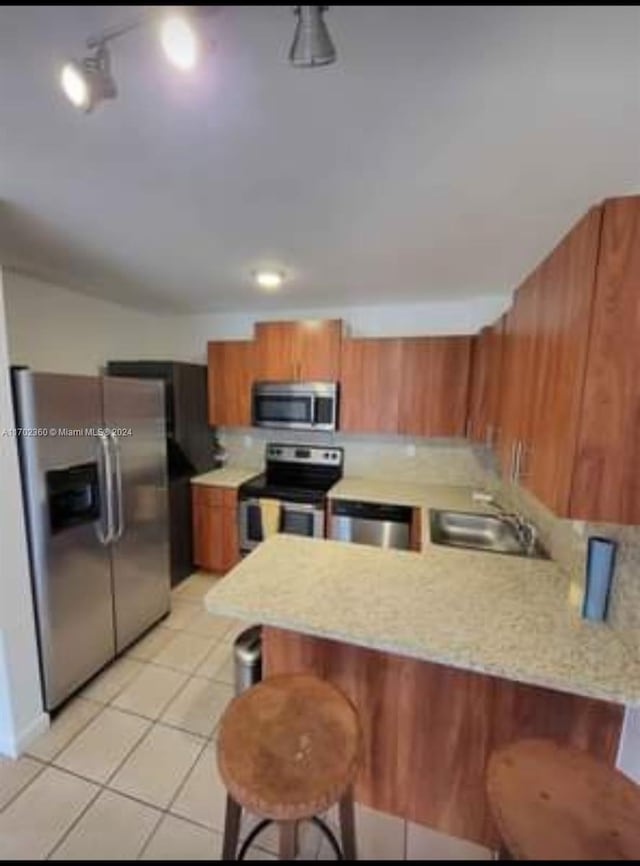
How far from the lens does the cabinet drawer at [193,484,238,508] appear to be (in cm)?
344

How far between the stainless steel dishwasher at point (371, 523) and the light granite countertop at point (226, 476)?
922mm

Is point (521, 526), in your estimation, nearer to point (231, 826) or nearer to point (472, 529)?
point (472, 529)

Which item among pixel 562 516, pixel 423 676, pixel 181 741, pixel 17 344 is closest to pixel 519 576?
pixel 423 676

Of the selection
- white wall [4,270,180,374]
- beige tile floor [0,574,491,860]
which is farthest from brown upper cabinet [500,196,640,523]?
white wall [4,270,180,374]

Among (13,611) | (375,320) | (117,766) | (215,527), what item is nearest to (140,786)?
(117,766)

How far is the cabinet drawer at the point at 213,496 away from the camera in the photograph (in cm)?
344

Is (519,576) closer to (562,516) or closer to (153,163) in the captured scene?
(562,516)

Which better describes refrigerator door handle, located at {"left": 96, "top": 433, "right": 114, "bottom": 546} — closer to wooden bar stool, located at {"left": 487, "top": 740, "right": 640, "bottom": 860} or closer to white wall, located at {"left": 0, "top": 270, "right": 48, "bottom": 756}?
white wall, located at {"left": 0, "top": 270, "right": 48, "bottom": 756}

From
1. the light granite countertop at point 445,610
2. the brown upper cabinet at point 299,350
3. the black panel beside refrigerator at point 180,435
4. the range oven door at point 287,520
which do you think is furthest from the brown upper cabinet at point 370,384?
the light granite countertop at point 445,610

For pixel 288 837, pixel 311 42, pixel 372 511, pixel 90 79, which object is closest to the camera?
pixel 311 42

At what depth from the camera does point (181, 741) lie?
192 cm

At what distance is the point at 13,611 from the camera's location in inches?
72.4

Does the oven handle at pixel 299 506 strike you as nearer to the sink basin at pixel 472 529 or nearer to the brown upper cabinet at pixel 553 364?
the sink basin at pixel 472 529

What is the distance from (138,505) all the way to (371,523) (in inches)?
64.3
